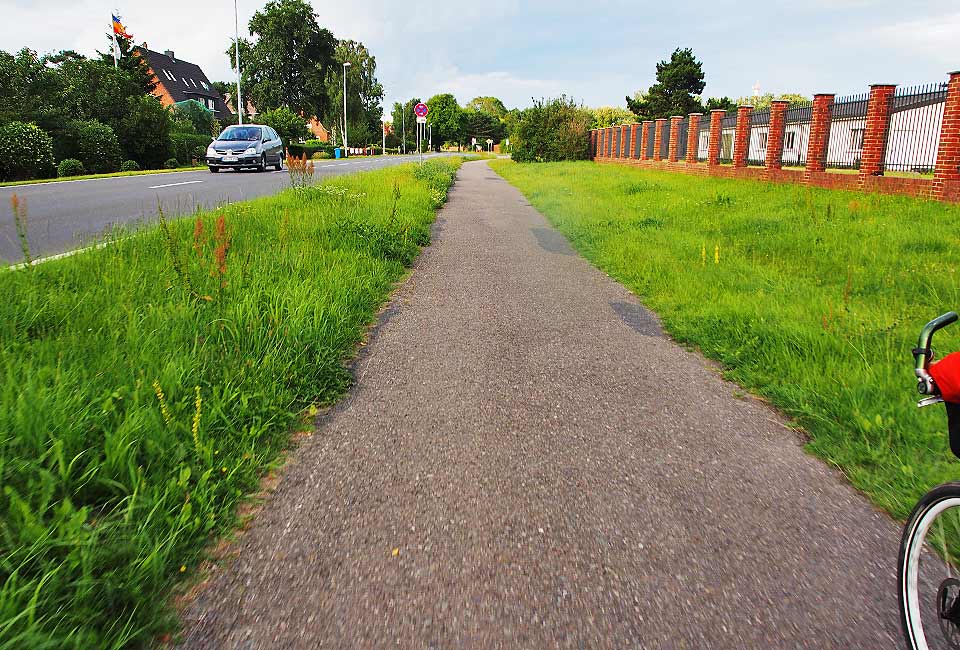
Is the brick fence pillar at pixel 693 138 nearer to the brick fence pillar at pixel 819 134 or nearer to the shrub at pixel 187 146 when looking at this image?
the brick fence pillar at pixel 819 134

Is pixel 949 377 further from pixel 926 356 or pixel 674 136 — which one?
pixel 674 136

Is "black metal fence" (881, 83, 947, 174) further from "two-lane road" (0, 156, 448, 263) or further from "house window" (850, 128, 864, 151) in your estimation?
"two-lane road" (0, 156, 448, 263)

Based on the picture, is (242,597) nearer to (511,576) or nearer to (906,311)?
(511,576)

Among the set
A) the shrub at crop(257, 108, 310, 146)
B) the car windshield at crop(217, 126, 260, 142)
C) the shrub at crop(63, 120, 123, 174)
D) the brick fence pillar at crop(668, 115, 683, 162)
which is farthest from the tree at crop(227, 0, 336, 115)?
the brick fence pillar at crop(668, 115, 683, 162)

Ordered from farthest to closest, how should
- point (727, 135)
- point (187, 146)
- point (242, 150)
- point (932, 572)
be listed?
point (187, 146), point (242, 150), point (727, 135), point (932, 572)

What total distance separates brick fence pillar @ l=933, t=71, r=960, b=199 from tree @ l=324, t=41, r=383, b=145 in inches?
2757

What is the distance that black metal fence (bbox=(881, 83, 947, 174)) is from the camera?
1276 centimetres

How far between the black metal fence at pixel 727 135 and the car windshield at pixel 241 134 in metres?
17.6

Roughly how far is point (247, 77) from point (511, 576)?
80.7 meters

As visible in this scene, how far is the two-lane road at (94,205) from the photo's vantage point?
7848 millimetres

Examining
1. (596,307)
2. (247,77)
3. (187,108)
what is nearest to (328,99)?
(247,77)

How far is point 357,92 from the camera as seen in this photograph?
258 feet

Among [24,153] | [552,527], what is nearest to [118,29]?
[24,153]

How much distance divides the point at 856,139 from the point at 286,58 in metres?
72.4
